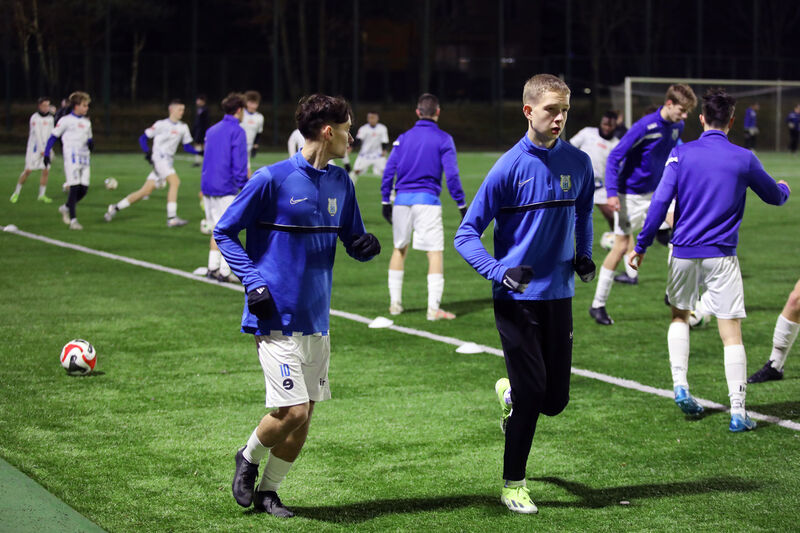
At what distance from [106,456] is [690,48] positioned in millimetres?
60137

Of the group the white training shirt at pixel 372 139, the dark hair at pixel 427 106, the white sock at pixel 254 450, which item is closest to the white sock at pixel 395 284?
the dark hair at pixel 427 106

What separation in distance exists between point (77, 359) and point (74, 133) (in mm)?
11585

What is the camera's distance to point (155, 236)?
18.2m

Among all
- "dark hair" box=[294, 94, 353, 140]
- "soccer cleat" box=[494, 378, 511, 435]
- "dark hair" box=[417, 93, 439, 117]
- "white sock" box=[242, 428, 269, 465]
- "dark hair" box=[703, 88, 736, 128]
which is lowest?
"white sock" box=[242, 428, 269, 465]

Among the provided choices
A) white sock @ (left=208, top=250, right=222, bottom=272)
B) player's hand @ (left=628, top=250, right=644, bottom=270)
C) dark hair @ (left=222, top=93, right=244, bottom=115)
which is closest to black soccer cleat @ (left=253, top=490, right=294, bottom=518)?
player's hand @ (left=628, top=250, right=644, bottom=270)

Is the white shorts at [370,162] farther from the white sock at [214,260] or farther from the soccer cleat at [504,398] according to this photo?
the soccer cleat at [504,398]

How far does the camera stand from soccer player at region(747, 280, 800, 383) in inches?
319

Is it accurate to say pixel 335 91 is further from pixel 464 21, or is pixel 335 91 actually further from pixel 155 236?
pixel 155 236

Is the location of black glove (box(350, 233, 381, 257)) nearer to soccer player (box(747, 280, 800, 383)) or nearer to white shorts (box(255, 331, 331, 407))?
white shorts (box(255, 331, 331, 407))

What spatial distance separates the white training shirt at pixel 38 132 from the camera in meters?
24.2

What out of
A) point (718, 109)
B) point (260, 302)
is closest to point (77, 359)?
point (260, 302)

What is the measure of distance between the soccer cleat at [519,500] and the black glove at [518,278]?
1.12 meters

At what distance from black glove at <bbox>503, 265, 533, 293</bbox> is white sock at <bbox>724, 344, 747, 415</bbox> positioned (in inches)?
98.9

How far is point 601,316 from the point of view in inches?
436
